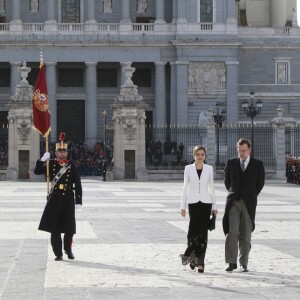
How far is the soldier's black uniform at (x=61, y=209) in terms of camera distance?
13.5 metres

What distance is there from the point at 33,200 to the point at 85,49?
39.1m

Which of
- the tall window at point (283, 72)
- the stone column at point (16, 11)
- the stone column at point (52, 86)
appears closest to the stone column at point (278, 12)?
the tall window at point (283, 72)

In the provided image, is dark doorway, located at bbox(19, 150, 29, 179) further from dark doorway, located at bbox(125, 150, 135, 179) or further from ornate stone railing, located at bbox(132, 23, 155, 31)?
ornate stone railing, located at bbox(132, 23, 155, 31)

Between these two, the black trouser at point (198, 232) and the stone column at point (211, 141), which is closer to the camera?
the black trouser at point (198, 232)

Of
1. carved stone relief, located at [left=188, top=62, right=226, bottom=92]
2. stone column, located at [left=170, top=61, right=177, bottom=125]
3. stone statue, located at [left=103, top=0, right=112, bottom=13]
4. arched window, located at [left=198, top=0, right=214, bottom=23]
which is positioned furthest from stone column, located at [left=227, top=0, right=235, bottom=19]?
stone statue, located at [left=103, top=0, right=112, bottom=13]

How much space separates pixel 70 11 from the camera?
70.2m

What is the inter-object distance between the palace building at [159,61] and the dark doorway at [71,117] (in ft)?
0.23

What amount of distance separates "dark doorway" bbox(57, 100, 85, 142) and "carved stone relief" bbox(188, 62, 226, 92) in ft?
27.1

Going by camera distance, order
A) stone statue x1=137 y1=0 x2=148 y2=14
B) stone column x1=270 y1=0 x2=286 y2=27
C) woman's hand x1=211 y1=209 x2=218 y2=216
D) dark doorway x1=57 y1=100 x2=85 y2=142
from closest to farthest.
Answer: woman's hand x1=211 y1=209 x2=218 y2=216
dark doorway x1=57 y1=100 x2=85 y2=142
stone statue x1=137 y1=0 x2=148 y2=14
stone column x1=270 y1=0 x2=286 y2=27

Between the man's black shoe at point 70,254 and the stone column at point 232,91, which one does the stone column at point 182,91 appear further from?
the man's black shoe at point 70,254

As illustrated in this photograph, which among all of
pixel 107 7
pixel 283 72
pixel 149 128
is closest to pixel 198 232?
pixel 149 128

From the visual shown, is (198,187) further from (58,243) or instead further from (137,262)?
(58,243)

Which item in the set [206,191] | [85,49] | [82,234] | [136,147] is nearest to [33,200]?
[82,234]

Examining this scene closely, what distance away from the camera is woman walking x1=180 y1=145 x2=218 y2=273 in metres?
12.3
